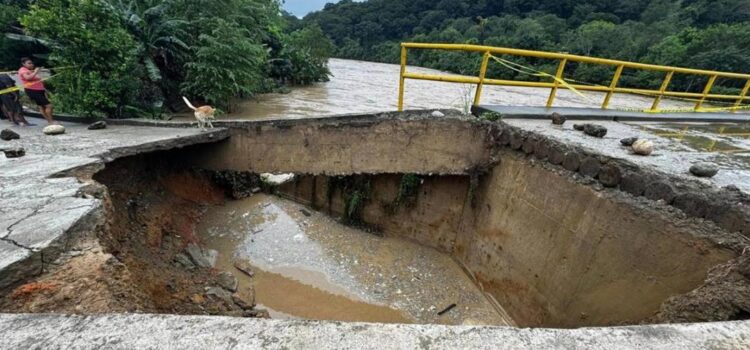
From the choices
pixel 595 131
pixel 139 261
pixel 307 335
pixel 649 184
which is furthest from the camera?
pixel 595 131

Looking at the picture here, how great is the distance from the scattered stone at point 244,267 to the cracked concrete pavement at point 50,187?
2.01m

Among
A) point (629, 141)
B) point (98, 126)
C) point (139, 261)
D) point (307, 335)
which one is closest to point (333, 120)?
point (139, 261)

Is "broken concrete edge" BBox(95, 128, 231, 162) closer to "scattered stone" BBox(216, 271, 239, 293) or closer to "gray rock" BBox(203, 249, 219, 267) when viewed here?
"gray rock" BBox(203, 249, 219, 267)

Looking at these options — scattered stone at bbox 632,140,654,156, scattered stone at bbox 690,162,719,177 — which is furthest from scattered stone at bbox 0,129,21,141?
scattered stone at bbox 690,162,719,177

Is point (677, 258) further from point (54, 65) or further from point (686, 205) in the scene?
point (54, 65)

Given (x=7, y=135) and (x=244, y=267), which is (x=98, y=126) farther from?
(x=244, y=267)

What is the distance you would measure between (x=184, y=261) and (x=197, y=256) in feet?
0.99

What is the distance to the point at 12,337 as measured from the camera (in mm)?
1316

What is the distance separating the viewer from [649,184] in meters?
3.21

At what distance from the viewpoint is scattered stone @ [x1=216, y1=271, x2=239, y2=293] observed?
4430mm

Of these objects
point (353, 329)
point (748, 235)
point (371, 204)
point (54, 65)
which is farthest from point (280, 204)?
point (748, 235)

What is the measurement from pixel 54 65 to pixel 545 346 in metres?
8.59

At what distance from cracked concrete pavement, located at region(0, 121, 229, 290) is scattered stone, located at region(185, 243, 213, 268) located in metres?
1.50

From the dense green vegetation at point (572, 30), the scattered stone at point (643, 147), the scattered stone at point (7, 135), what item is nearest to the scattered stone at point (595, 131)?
the scattered stone at point (643, 147)
